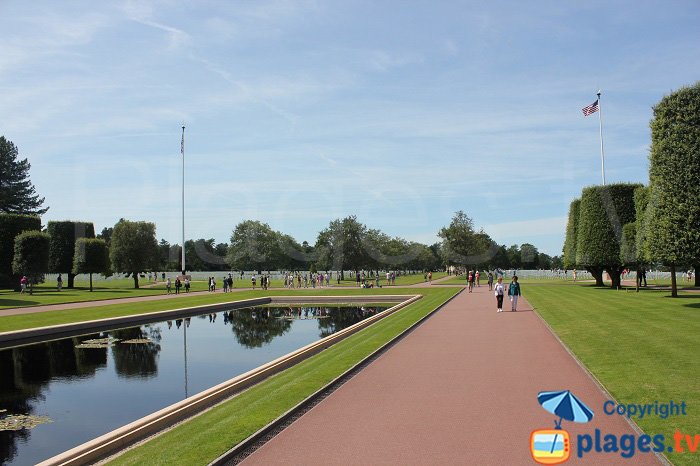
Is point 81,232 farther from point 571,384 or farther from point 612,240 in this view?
point 571,384

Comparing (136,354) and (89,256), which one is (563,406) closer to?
(136,354)

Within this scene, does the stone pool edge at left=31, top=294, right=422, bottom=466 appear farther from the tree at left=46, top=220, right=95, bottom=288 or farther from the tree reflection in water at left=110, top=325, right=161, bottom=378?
the tree at left=46, top=220, right=95, bottom=288

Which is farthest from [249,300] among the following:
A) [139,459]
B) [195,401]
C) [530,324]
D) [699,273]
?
[699,273]

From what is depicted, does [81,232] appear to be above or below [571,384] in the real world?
above

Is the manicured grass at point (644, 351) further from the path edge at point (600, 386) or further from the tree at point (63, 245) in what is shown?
the tree at point (63, 245)

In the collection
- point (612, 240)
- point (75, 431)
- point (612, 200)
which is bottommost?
point (75, 431)

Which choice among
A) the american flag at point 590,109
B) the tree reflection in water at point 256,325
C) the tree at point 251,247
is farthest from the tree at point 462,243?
the tree reflection in water at point 256,325

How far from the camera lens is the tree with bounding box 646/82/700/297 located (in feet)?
88.3

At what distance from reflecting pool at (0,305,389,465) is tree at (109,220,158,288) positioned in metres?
37.7

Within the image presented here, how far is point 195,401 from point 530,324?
46.8 ft

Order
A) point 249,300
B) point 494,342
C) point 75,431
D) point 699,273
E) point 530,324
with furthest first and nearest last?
point 699,273
point 249,300
point 530,324
point 494,342
point 75,431

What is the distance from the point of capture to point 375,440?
314 inches

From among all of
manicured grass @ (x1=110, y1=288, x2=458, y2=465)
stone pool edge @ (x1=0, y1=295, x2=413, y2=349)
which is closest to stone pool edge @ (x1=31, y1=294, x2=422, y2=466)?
manicured grass @ (x1=110, y1=288, x2=458, y2=465)

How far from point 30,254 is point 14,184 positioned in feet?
158
